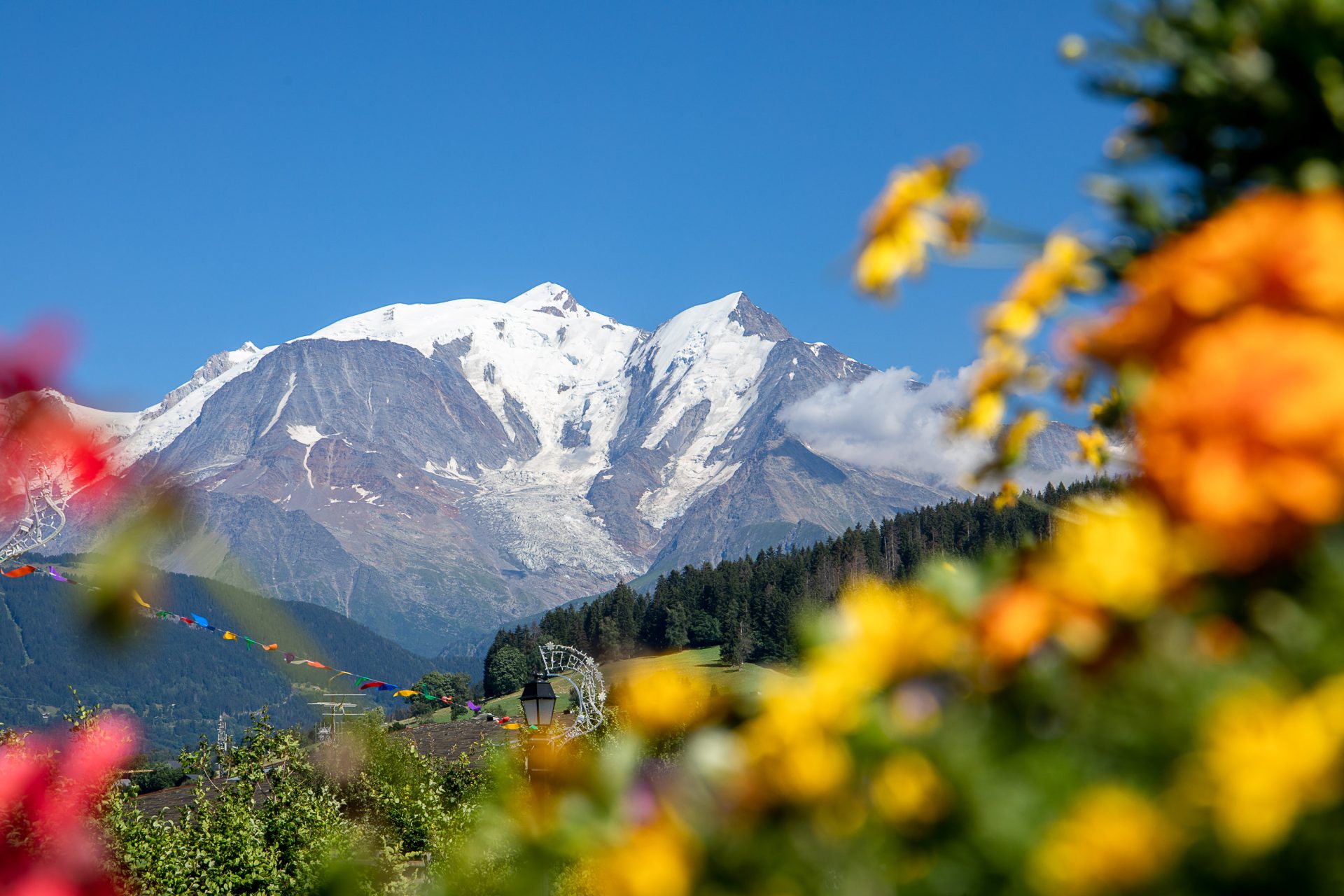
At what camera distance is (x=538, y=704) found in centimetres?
1516

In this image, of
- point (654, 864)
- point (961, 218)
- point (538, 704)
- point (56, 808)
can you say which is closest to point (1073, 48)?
point (961, 218)

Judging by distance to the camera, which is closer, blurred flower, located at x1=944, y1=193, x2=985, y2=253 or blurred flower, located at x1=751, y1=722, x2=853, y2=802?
blurred flower, located at x1=751, y1=722, x2=853, y2=802

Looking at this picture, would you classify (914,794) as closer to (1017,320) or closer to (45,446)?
(1017,320)

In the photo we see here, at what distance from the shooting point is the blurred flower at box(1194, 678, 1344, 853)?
2.34 ft

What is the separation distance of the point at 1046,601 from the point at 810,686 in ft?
0.75

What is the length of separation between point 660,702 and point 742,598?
115 m

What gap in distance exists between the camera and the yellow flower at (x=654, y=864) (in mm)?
973

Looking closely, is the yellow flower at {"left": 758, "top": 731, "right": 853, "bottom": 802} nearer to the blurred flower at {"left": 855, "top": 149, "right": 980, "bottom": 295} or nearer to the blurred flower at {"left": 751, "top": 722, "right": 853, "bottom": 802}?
the blurred flower at {"left": 751, "top": 722, "right": 853, "bottom": 802}

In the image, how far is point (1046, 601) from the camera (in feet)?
3.26

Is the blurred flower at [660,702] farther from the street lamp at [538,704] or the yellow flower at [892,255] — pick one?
the street lamp at [538,704]

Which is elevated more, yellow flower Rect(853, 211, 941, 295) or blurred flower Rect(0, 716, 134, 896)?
yellow flower Rect(853, 211, 941, 295)

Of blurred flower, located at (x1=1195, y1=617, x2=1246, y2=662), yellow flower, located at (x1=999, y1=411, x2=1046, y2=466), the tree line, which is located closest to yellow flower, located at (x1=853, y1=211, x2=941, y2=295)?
yellow flower, located at (x1=999, y1=411, x2=1046, y2=466)

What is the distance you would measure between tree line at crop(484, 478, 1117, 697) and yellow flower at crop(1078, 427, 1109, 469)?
100 meters

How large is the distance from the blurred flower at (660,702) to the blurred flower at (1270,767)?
0.56m
